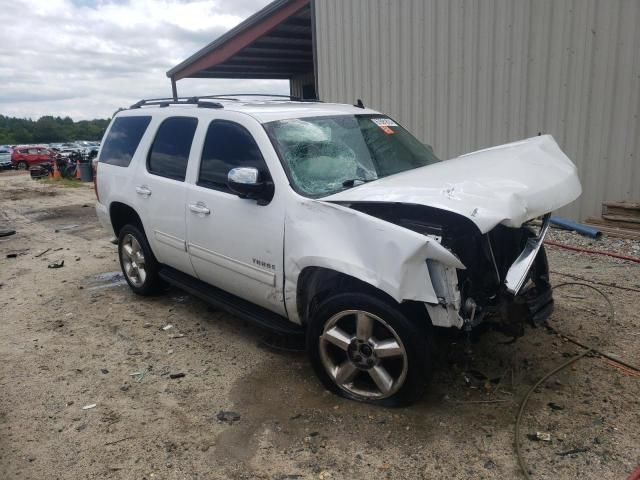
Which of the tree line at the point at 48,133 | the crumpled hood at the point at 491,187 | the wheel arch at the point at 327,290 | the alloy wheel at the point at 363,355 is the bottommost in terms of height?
the alloy wheel at the point at 363,355

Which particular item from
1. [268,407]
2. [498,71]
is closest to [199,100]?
[268,407]

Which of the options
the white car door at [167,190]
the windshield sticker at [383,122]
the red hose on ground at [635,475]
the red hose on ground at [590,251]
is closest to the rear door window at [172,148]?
the white car door at [167,190]

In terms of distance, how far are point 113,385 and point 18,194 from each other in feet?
54.1

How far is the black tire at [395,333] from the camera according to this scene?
279cm

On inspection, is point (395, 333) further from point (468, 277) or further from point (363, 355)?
point (468, 277)

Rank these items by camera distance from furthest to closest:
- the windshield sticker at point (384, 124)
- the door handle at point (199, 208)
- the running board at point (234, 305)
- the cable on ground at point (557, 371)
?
the windshield sticker at point (384, 124) → the door handle at point (199, 208) → the running board at point (234, 305) → the cable on ground at point (557, 371)

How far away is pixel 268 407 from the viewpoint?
127 inches

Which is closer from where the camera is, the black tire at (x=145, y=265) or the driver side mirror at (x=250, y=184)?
the driver side mirror at (x=250, y=184)

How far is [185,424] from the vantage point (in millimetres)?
3076

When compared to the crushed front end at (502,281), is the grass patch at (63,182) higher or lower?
lower

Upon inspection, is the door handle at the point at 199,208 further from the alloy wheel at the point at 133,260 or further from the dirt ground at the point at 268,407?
the alloy wheel at the point at 133,260

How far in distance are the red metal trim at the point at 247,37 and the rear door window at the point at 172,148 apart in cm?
670

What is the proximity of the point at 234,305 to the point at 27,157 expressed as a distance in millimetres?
32275

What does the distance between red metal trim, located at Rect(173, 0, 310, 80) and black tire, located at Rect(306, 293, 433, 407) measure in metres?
8.68
